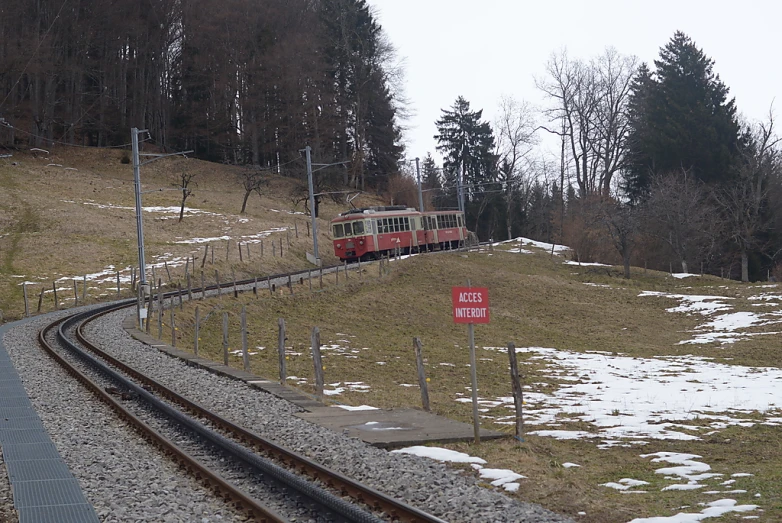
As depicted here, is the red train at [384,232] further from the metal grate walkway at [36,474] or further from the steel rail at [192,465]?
the metal grate walkway at [36,474]

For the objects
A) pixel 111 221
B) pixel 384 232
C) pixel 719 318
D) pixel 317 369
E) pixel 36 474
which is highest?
pixel 111 221

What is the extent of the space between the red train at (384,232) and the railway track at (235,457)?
1212 inches

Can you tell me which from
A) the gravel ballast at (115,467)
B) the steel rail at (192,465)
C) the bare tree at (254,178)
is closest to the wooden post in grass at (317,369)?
the steel rail at (192,465)

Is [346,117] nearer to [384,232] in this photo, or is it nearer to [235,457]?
[384,232]

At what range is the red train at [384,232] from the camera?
49.0 m

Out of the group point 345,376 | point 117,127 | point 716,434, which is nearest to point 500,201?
point 117,127

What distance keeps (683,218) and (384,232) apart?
19.2 m

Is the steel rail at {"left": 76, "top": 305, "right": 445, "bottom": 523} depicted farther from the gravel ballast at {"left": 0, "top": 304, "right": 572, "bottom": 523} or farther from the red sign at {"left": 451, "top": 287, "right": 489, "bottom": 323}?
the red sign at {"left": 451, "top": 287, "right": 489, "bottom": 323}

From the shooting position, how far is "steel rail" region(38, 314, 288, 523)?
26.4 feet

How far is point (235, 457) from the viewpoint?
10492mm

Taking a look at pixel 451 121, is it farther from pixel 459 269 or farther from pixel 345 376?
pixel 345 376

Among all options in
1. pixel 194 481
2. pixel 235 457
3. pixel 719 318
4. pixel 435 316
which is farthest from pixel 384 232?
pixel 194 481

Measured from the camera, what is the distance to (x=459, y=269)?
152 ft

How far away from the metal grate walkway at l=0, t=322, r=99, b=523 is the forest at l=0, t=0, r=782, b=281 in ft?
163
